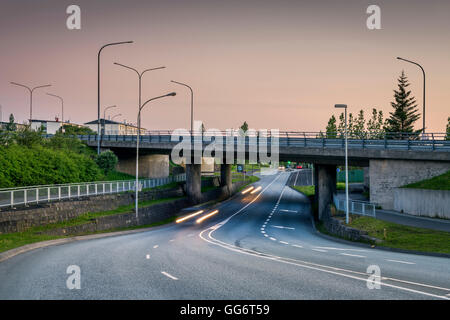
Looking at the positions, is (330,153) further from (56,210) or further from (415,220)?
(56,210)

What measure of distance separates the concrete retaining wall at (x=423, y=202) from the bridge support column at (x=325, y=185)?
12928 mm

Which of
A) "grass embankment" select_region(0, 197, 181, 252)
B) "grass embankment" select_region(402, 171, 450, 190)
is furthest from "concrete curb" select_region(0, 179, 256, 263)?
"grass embankment" select_region(402, 171, 450, 190)

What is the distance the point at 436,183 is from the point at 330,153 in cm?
1089

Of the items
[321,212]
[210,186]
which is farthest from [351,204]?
[210,186]

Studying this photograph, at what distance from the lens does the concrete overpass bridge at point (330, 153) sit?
29.1 m

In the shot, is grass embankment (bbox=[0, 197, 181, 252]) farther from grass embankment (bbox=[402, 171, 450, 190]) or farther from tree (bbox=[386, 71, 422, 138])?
tree (bbox=[386, 71, 422, 138])

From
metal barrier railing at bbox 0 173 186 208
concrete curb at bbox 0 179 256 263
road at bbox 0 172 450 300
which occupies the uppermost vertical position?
metal barrier railing at bbox 0 173 186 208

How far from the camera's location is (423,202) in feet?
82.9

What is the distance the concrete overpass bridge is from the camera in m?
29.1

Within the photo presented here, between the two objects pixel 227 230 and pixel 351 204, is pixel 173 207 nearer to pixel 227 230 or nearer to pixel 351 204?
pixel 227 230

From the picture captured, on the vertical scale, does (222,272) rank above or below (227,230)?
above

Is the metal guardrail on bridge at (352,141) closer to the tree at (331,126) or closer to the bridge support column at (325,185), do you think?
the bridge support column at (325,185)
